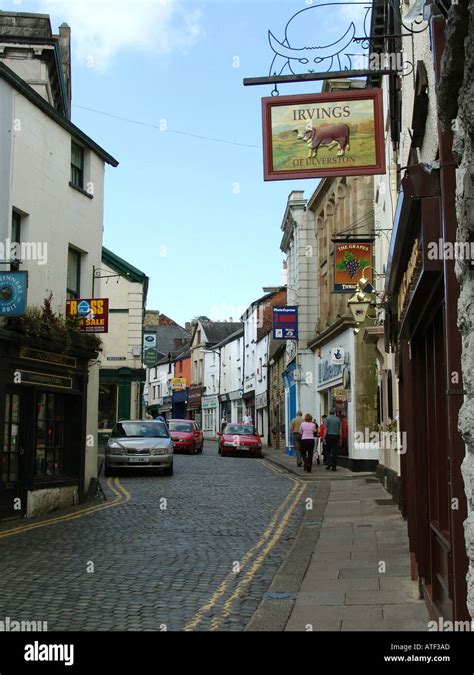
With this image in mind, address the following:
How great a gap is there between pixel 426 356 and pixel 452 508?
3.16 meters

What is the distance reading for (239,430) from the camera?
35.2m

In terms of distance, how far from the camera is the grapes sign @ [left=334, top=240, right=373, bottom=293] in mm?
19359

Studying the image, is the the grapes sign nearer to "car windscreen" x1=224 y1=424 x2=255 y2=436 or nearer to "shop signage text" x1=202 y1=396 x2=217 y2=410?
"car windscreen" x1=224 y1=424 x2=255 y2=436

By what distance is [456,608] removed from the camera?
3.52m

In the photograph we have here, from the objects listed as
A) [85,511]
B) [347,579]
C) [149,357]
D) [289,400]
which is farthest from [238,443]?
[347,579]

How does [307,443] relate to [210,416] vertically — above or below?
below

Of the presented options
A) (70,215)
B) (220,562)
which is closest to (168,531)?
(220,562)

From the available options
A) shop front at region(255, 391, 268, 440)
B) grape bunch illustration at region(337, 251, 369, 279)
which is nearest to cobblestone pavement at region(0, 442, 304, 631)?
grape bunch illustration at region(337, 251, 369, 279)

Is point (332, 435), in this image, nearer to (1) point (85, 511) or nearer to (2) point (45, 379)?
(1) point (85, 511)

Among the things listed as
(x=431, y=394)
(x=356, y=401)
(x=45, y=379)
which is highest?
(x=45, y=379)

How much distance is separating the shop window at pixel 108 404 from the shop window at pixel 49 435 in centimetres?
2028

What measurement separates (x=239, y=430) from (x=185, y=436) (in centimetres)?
251

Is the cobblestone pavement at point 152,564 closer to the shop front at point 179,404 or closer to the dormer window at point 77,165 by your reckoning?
the dormer window at point 77,165

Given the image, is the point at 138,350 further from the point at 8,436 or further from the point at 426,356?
the point at 426,356
